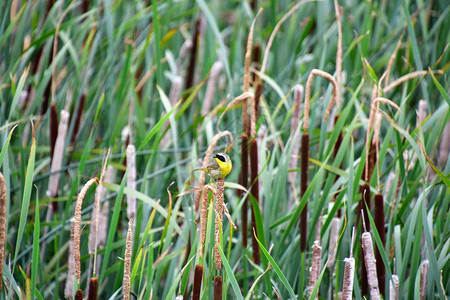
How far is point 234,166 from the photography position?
2.50m

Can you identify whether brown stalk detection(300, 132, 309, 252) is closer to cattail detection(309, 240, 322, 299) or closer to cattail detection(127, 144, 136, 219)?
cattail detection(309, 240, 322, 299)

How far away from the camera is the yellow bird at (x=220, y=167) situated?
156 cm

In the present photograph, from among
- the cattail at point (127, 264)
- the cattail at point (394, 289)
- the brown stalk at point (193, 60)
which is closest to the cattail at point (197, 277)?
the cattail at point (127, 264)

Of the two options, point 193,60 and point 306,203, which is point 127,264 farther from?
point 193,60

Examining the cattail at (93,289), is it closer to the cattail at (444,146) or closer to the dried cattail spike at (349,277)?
the dried cattail spike at (349,277)

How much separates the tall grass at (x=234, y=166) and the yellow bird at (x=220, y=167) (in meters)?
0.10

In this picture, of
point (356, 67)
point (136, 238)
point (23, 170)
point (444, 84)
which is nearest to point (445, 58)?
point (444, 84)

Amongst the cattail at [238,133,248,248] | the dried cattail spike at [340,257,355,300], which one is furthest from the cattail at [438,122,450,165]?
the dried cattail spike at [340,257,355,300]

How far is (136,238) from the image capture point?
6.63 ft

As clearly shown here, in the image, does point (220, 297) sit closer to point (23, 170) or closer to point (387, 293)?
point (387, 293)

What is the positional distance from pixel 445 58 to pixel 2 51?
6.61ft

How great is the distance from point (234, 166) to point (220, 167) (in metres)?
0.94

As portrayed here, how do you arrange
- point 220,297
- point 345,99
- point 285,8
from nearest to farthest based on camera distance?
point 220,297 < point 345,99 < point 285,8

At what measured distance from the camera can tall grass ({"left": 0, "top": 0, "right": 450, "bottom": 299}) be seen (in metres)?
1.79
